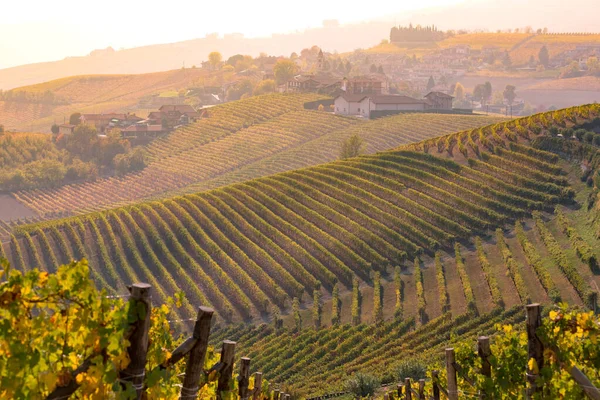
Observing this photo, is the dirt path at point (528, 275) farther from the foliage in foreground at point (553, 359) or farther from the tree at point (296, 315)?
the foliage in foreground at point (553, 359)

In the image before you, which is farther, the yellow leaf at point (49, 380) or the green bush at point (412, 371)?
the green bush at point (412, 371)

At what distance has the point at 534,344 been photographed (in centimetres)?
1007

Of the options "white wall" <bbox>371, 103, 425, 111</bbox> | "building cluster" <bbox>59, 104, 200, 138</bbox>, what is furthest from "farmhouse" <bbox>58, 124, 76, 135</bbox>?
"white wall" <bbox>371, 103, 425, 111</bbox>

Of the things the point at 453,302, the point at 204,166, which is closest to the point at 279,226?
the point at 453,302

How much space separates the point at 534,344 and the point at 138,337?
18.3 feet

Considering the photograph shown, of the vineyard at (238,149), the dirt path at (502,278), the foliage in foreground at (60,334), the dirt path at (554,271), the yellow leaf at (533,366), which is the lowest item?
the vineyard at (238,149)

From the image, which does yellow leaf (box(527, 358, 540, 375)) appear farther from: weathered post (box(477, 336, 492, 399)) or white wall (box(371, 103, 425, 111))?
white wall (box(371, 103, 425, 111))

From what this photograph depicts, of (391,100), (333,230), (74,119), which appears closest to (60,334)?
(333,230)

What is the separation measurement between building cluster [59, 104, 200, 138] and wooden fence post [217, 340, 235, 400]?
13178 cm

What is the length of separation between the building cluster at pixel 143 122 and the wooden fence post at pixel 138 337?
13477 centimetres

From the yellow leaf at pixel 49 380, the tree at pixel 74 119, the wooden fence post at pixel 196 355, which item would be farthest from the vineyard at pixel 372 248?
the tree at pixel 74 119

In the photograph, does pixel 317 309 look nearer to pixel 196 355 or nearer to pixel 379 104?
pixel 196 355

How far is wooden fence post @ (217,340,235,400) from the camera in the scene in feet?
31.8

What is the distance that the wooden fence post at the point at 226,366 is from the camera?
968cm
